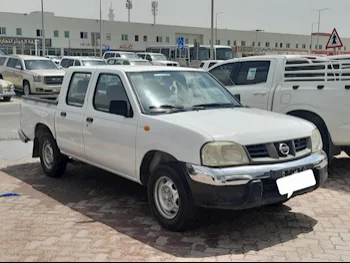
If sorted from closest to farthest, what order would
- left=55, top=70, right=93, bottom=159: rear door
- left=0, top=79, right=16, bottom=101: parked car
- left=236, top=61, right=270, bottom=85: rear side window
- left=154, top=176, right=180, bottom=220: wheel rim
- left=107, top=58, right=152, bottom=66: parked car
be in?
left=154, top=176, right=180, bottom=220: wheel rim < left=55, top=70, right=93, bottom=159: rear door < left=236, top=61, right=270, bottom=85: rear side window < left=0, top=79, right=16, bottom=101: parked car < left=107, top=58, right=152, bottom=66: parked car

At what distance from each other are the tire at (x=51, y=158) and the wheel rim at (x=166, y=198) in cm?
251

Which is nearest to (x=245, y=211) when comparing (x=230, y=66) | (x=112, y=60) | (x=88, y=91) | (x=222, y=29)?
(x=88, y=91)

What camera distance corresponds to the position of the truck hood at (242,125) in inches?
163

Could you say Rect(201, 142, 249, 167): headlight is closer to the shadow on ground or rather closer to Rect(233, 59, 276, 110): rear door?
the shadow on ground

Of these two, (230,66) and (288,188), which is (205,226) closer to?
(288,188)

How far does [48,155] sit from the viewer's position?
22.6 feet

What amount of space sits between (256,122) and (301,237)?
1.25 meters

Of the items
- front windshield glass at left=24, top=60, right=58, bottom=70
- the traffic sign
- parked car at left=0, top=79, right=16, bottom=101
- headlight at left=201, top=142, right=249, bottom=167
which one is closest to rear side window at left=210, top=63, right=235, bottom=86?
headlight at left=201, top=142, right=249, bottom=167

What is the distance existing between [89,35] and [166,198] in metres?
76.2

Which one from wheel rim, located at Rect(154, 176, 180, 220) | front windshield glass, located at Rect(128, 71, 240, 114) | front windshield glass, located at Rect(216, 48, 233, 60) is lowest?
wheel rim, located at Rect(154, 176, 180, 220)

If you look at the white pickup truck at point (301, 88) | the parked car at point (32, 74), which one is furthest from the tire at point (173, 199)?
the parked car at point (32, 74)

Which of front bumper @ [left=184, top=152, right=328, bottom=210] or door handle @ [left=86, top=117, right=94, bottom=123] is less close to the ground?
door handle @ [left=86, top=117, right=94, bottom=123]

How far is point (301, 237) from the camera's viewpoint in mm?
4355

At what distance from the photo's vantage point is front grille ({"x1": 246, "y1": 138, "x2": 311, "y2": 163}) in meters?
4.15
